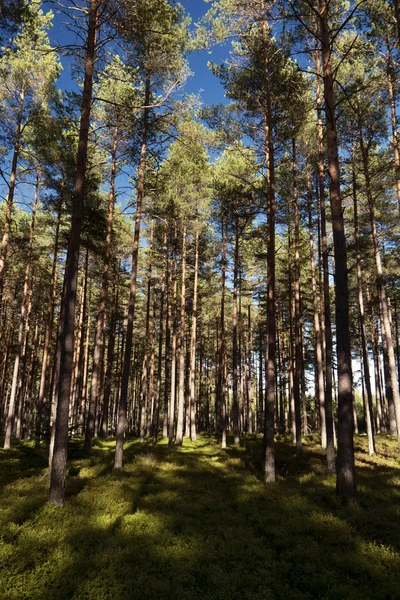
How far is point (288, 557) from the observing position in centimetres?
602

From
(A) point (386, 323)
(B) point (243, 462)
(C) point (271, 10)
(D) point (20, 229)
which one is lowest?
(B) point (243, 462)

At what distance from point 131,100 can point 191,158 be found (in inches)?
179

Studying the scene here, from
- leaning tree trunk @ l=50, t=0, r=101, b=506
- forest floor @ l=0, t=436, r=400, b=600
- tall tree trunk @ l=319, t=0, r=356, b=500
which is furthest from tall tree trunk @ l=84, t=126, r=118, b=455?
tall tree trunk @ l=319, t=0, r=356, b=500

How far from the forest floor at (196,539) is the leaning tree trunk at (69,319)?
2.23 ft

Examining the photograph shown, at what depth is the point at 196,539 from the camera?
6.59 metres

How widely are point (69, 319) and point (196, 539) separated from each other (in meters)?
5.44

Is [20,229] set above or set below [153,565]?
above

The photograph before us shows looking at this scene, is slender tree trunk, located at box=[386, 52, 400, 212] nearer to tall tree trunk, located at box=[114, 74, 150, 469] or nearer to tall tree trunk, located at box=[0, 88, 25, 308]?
tall tree trunk, located at box=[114, 74, 150, 469]

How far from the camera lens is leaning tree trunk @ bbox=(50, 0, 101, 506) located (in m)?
8.00

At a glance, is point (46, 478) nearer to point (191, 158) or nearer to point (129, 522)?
point (129, 522)

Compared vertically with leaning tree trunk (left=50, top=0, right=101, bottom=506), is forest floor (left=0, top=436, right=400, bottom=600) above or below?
below

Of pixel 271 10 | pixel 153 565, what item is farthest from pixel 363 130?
pixel 153 565

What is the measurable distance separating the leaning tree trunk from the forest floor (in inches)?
26.7

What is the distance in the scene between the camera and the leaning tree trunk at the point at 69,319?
26.2 ft
